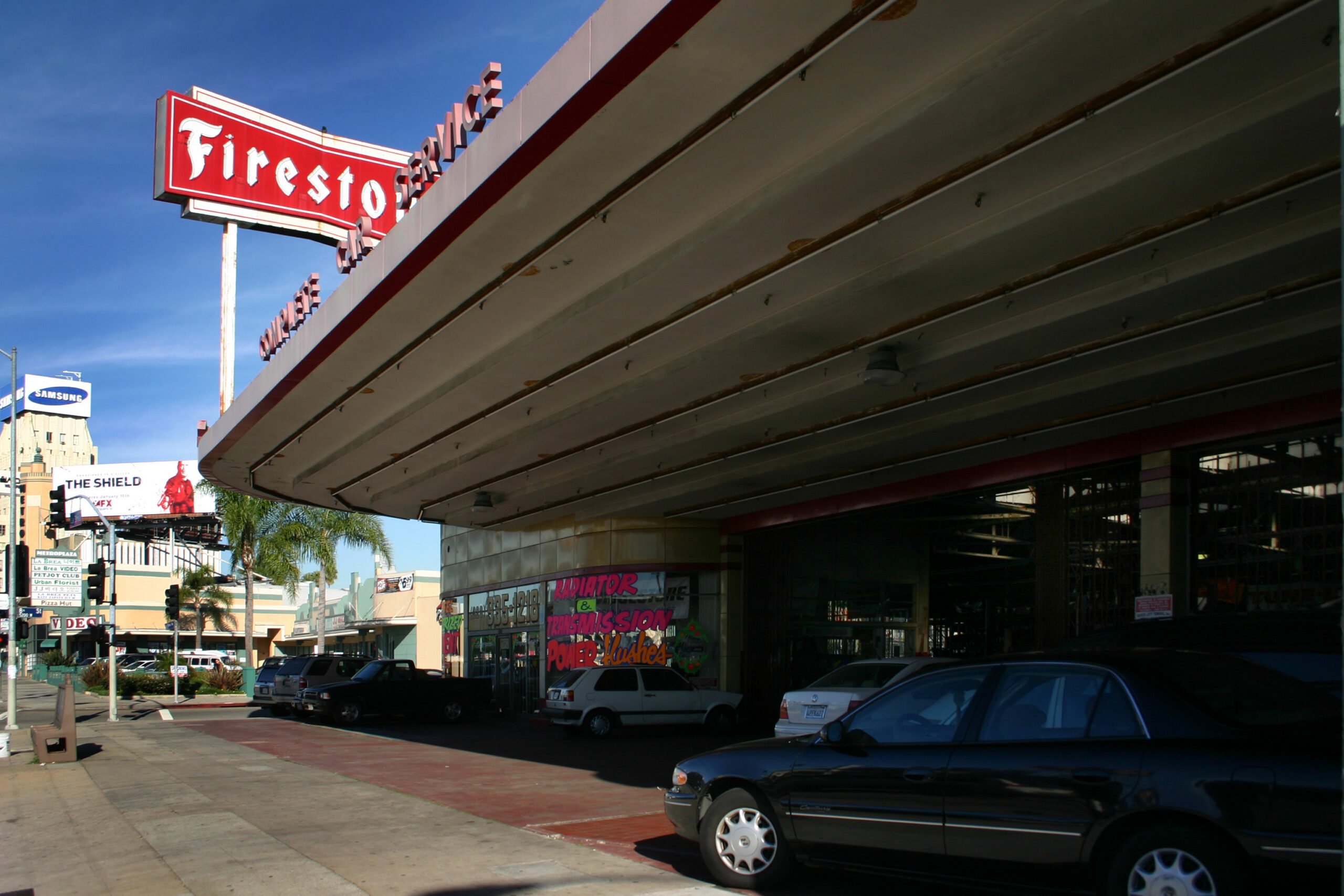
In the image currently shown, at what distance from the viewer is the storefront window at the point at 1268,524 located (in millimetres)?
14523

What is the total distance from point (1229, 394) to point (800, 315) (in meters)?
6.35

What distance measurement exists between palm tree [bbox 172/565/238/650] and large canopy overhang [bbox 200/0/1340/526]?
2236 inches

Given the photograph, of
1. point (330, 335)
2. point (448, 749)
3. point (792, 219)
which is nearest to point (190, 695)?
point (448, 749)

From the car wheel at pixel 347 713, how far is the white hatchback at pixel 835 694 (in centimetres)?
1342

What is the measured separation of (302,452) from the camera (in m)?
22.3

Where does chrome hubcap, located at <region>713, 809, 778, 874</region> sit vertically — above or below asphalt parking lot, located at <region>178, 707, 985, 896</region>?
above

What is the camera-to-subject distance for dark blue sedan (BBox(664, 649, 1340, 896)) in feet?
17.4

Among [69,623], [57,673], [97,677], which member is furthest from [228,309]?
[69,623]

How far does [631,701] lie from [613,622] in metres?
4.66

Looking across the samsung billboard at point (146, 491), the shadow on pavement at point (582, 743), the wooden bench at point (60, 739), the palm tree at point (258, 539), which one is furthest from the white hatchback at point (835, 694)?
the samsung billboard at point (146, 491)

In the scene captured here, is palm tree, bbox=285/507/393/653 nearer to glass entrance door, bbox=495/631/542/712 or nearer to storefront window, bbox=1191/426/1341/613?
glass entrance door, bbox=495/631/542/712

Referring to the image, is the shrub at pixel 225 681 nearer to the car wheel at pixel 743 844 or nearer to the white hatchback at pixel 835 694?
the white hatchback at pixel 835 694

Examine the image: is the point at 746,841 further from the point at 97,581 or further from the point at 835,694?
the point at 97,581

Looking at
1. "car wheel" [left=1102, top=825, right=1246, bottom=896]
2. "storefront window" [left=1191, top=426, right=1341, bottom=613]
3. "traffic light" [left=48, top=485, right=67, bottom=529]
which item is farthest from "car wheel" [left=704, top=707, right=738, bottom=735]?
"car wheel" [left=1102, top=825, right=1246, bottom=896]
